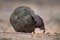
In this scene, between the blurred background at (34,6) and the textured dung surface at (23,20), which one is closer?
the textured dung surface at (23,20)

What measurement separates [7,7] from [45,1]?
746 mm

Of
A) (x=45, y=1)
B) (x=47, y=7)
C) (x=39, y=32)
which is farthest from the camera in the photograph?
(x=45, y=1)

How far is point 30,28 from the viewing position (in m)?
2.51

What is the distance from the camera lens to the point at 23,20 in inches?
97.1

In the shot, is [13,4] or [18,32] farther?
[13,4]

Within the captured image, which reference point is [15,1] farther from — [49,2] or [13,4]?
[49,2]

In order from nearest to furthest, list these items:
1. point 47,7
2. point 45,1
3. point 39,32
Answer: point 39,32 → point 47,7 → point 45,1

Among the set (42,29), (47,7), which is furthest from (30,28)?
(47,7)

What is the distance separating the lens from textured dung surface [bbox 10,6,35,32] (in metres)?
2.46

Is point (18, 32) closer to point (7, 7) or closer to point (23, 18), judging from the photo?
point (23, 18)

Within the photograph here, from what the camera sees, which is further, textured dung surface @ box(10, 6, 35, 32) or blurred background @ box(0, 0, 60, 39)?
blurred background @ box(0, 0, 60, 39)

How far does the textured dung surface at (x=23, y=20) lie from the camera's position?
2461 mm

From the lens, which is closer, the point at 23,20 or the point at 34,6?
the point at 23,20

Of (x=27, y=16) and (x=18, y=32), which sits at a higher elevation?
(x=27, y=16)
